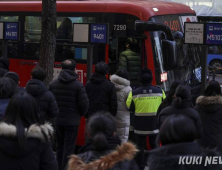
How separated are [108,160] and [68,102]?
150 inches

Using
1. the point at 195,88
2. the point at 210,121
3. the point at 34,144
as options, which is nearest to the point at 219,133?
the point at 210,121

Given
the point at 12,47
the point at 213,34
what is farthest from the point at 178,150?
the point at 12,47

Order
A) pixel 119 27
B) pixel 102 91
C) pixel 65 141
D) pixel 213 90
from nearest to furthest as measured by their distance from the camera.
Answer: pixel 213 90 < pixel 65 141 < pixel 102 91 < pixel 119 27

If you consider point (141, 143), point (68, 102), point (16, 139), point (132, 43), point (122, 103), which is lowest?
point (141, 143)

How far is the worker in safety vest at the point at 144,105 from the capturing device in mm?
7180

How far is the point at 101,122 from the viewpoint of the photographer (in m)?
3.35

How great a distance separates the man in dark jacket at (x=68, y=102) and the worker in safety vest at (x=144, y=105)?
75cm

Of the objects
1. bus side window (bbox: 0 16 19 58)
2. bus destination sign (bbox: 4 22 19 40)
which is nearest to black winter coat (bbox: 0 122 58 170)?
bus destination sign (bbox: 4 22 19 40)

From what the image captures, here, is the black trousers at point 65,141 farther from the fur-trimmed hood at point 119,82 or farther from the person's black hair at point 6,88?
the person's black hair at point 6,88

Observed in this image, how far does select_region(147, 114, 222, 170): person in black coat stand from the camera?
10.2 ft

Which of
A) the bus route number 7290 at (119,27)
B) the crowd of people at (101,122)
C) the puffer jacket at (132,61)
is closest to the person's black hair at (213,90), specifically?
the crowd of people at (101,122)

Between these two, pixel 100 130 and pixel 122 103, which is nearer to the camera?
pixel 100 130

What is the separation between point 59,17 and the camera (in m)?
10.2

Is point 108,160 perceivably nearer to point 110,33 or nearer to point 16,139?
point 16,139
